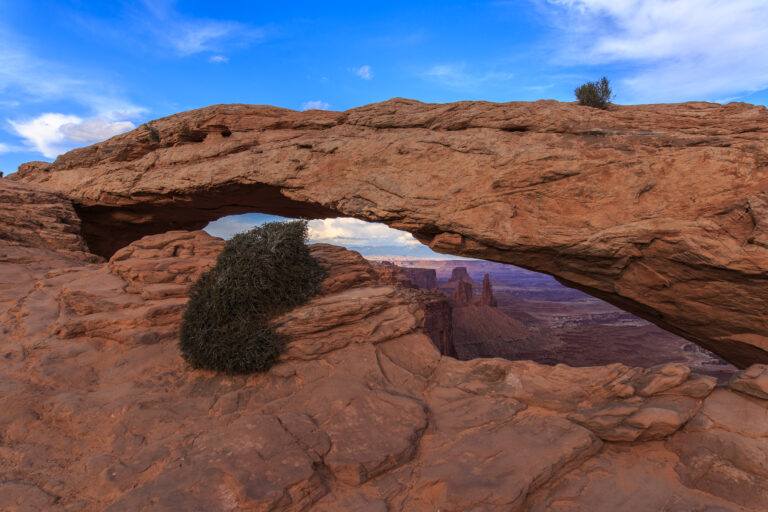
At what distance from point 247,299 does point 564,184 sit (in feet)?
29.3

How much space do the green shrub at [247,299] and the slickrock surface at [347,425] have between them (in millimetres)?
394

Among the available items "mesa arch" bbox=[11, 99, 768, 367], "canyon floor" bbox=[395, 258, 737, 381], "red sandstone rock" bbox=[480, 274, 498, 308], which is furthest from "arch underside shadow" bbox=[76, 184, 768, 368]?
"red sandstone rock" bbox=[480, 274, 498, 308]

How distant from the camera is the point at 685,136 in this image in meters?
9.44

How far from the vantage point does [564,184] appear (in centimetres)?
998

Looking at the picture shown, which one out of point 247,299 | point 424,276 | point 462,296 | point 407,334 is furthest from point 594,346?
point 247,299

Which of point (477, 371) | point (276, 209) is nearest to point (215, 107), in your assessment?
point (276, 209)

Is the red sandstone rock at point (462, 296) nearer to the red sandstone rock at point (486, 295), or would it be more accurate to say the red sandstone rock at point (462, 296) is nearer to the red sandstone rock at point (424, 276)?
the red sandstone rock at point (486, 295)

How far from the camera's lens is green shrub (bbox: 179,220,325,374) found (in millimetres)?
8242

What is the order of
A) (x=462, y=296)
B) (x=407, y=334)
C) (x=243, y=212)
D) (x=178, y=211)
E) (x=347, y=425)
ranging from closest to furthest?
(x=347, y=425)
(x=407, y=334)
(x=178, y=211)
(x=243, y=212)
(x=462, y=296)

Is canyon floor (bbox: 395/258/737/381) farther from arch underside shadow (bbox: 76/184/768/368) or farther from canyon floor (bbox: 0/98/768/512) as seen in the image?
canyon floor (bbox: 0/98/768/512)

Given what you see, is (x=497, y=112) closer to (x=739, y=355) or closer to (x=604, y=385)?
(x=604, y=385)

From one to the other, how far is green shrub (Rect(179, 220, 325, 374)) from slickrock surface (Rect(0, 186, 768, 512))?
39cm

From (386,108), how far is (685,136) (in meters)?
8.67

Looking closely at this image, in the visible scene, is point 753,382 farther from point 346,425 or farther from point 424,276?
point 424,276
